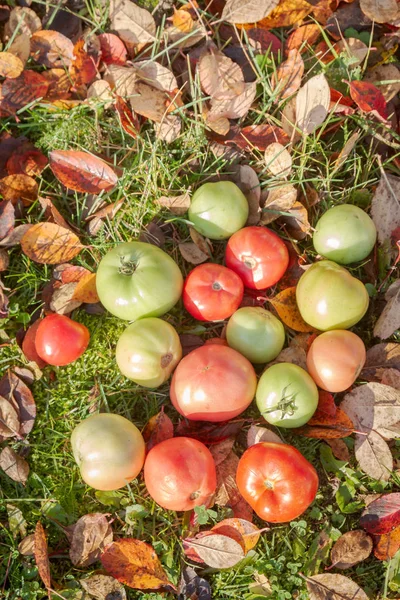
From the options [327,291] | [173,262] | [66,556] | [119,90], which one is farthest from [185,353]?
[119,90]

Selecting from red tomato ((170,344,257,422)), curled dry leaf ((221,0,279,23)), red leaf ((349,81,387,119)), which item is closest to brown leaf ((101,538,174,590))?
red tomato ((170,344,257,422))

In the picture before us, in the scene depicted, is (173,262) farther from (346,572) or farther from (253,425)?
(346,572)

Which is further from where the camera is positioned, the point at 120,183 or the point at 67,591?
the point at 120,183

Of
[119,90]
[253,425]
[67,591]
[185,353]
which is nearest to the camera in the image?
[67,591]

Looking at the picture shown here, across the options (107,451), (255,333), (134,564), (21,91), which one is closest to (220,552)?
(134,564)

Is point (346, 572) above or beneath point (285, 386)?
beneath

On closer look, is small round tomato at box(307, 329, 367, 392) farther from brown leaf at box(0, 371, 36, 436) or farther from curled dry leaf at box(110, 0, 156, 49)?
curled dry leaf at box(110, 0, 156, 49)

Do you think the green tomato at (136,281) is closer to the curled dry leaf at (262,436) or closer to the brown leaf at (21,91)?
the curled dry leaf at (262,436)
